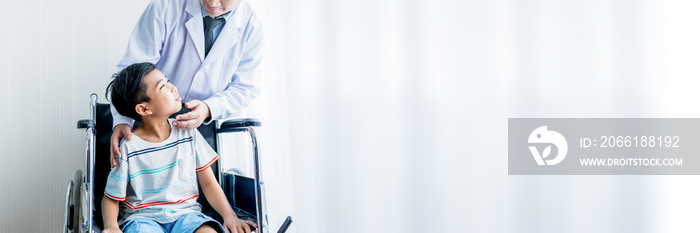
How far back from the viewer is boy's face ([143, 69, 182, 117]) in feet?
4.93

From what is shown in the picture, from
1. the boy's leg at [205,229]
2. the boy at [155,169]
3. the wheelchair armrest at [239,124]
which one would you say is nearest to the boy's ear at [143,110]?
the boy at [155,169]

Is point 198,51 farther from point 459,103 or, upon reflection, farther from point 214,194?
point 459,103

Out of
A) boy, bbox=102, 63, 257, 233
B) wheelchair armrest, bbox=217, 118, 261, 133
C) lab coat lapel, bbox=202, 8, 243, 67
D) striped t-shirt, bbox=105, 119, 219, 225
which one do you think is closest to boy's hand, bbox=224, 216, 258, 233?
boy, bbox=102, 63, 257, 233

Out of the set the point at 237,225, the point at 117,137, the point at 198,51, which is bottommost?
the point at 237,225

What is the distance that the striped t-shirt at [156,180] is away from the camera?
59.2 inches

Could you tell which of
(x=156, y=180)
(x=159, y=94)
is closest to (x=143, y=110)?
(x=159, y=94)

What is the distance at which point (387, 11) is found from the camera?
7.27ft

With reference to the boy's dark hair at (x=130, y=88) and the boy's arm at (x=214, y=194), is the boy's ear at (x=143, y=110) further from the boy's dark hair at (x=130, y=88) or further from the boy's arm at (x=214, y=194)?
the boy's arm at (x=214, y=194)

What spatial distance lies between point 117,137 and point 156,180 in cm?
16

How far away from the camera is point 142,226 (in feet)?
4.64

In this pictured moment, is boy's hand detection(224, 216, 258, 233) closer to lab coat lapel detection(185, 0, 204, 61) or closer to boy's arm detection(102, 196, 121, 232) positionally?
boy's arm detection(102, 196, 121, 232)

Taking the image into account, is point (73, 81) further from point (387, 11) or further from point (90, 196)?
point (387, 11)

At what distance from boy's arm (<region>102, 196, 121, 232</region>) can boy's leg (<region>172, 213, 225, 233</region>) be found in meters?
0.16

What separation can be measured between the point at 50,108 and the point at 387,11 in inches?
51.3
